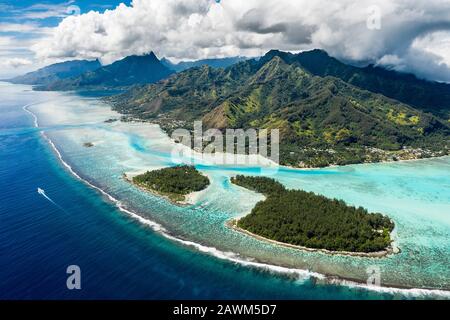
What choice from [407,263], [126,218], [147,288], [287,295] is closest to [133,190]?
[126,218]

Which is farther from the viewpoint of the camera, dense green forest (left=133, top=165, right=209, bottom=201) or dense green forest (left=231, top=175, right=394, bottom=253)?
dense green forest (left=133, top=165, right=209, bottom=201)

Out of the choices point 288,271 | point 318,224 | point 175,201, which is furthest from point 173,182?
point 288,271

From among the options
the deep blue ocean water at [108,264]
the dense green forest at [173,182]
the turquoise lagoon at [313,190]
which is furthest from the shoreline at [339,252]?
the dense green forest at [173,182]

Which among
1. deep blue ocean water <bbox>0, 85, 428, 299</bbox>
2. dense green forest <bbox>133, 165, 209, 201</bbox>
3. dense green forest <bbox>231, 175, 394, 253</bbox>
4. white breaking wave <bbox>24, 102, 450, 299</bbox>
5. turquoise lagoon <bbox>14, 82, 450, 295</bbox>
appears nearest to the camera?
deep blue ocean water <bbox>0, 85, 428, 299</bbox>

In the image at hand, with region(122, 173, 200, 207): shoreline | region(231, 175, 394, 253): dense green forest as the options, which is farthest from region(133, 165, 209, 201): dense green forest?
region(231, 175, 394, 253): dense green forest

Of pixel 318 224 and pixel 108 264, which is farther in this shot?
pixel 318 224

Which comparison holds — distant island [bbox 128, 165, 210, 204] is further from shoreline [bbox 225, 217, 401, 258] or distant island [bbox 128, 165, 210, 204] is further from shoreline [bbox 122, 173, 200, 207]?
shoreline [bbox 225, 217, 401, 258]

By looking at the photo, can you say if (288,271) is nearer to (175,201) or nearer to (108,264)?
(108,264)
